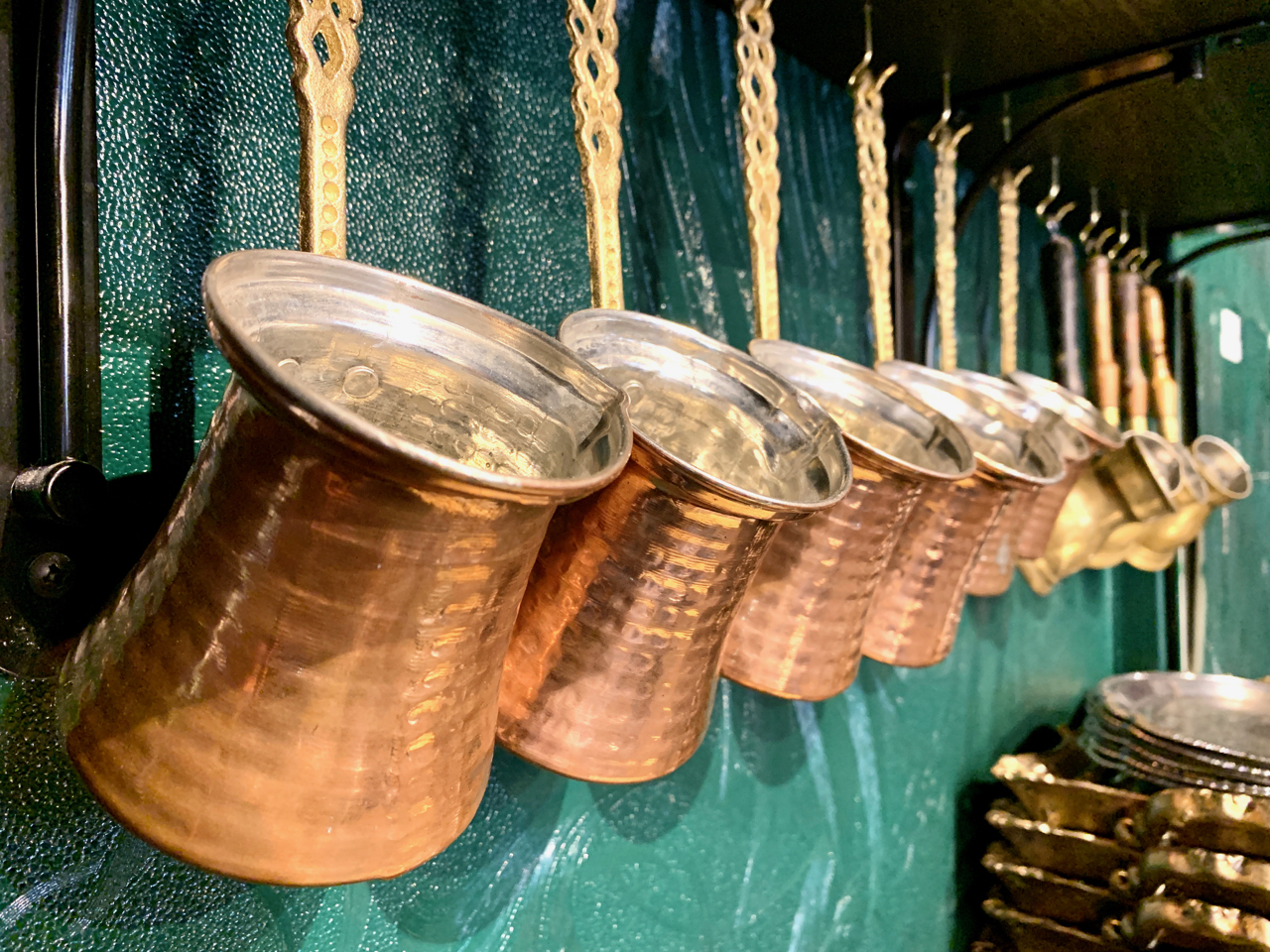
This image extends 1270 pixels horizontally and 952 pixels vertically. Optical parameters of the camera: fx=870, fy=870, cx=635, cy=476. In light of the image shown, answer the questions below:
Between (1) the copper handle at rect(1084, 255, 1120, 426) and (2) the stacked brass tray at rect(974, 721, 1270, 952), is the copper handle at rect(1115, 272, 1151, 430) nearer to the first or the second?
(1) the copper handle at rect(1084, 255, 1120, 426)

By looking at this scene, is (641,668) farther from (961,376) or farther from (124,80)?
(961,376)

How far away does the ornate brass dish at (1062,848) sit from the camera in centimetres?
99

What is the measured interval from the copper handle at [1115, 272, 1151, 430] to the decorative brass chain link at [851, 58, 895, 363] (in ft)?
2.57

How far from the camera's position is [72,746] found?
332 millimetres

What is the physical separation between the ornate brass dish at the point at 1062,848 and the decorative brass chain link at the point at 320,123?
1.04 meters

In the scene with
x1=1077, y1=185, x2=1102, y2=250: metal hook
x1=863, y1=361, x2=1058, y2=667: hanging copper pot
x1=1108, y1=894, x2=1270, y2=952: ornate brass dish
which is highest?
x1=1077, y1=185, x2=1102, y2=250: metal hook

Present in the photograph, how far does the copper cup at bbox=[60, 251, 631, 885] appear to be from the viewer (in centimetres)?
30

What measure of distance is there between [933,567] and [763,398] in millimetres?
260

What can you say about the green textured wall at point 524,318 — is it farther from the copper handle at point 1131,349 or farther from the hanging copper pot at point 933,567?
the copper handle at point 1131,349

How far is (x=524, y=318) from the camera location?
638 mm

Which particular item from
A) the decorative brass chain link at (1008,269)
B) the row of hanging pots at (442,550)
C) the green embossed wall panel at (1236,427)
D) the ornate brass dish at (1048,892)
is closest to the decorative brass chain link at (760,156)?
the row of hanging pots at (442,550)

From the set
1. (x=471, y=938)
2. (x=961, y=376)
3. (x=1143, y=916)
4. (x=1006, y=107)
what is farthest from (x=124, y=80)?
(x=1143, y=916)

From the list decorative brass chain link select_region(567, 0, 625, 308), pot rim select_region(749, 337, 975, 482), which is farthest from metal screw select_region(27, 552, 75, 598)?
pot rim select_region(749, 337, 975, 482)

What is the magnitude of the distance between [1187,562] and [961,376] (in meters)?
1.24
